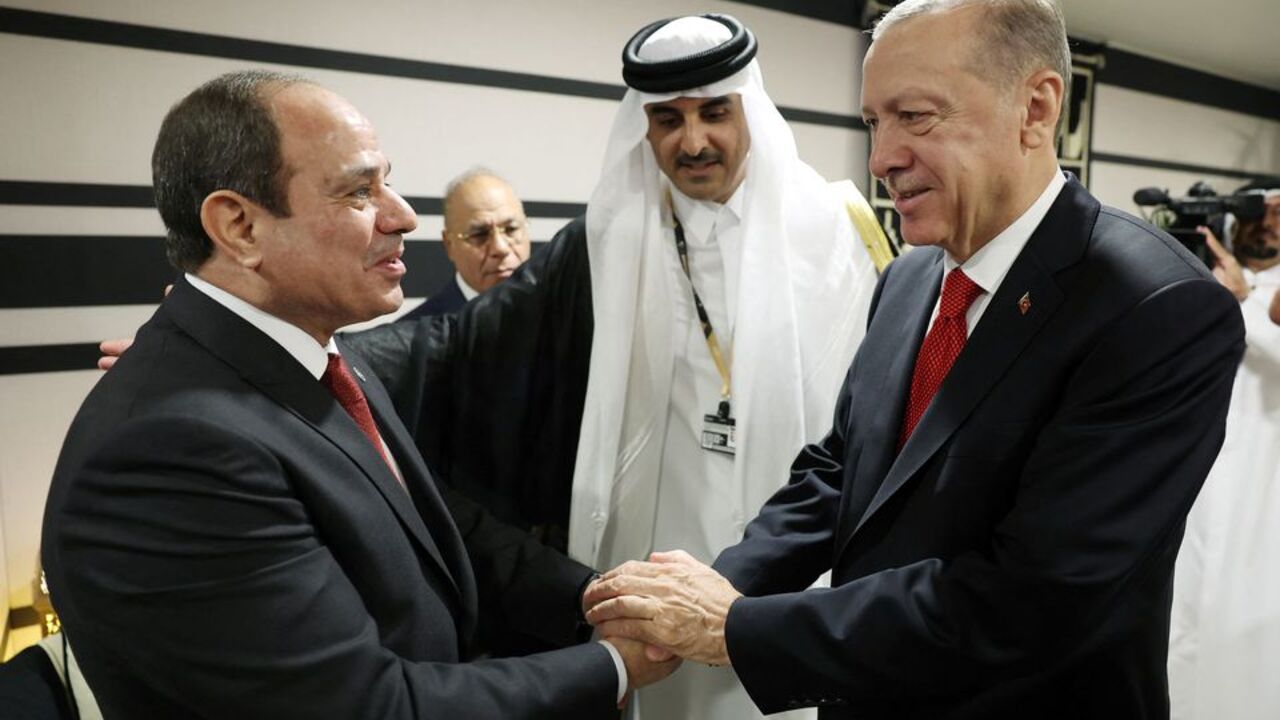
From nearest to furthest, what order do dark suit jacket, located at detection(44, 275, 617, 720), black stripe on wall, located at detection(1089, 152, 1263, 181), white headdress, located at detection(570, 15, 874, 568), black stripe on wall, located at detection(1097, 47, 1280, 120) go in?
dark suit jacket, located at detection(44, 275, 617, 720), white headdress, located at detection(570, 15, 874, 568), black stripe on wall, located at detection(1097, 47, 1280, 120), black stripe on wall, located at detection(1089, 152, 1263, 181)

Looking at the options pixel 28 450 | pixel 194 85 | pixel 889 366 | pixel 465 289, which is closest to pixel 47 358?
pixel 28 450

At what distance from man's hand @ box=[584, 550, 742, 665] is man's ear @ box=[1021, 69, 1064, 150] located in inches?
32.4

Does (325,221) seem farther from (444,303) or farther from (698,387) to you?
(444,303)

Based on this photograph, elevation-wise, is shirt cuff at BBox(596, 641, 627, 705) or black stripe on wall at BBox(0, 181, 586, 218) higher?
black stripe on wall at BBox(0, 181, 586, 218)

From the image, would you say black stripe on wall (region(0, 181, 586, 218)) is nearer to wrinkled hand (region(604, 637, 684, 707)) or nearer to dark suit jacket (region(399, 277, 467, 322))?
dark suit jacket (region(399, 277, 467, 322))

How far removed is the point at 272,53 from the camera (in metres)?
3.16

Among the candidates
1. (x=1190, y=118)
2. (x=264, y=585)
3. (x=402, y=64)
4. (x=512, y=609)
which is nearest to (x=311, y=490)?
(x=264, y=585)

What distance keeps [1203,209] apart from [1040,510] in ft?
12.0

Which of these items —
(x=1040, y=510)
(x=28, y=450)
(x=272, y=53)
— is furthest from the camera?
(x=272, y=53)

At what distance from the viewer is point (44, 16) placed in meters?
2.73

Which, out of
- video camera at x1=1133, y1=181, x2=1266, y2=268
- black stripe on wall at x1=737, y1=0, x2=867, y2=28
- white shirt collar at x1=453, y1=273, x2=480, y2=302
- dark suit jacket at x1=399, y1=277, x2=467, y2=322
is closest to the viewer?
dark suit jacket at x1=399, y1=277, x2=467, y2=322

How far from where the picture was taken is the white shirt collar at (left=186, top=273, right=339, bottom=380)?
1.25 meters

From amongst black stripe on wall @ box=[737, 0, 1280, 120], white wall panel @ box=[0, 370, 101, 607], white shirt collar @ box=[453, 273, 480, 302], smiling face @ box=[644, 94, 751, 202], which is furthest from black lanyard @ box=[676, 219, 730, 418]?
black stripe on wall @ box=[737, 0, 1280, 120]

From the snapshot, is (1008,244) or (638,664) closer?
(1008,244)
